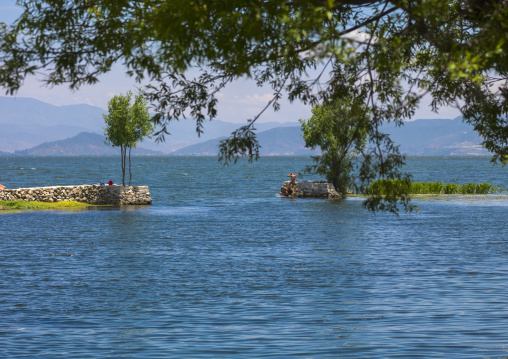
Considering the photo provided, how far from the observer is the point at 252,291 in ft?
63.9

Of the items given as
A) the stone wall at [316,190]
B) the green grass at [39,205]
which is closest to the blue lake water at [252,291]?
the green grass at [39,205]

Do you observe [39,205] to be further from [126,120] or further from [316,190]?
[316,190]

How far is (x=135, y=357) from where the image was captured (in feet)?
44.2

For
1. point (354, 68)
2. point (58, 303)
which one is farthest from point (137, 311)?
point (354, 68)

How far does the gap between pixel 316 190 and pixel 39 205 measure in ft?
80.6

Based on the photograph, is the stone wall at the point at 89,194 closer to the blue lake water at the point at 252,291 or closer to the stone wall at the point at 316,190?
the blue lake water at the point at 252,291

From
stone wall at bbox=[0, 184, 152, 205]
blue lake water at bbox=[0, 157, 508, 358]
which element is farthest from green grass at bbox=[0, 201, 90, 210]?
blue lake water at bbox=[0, 157, 508, 358]

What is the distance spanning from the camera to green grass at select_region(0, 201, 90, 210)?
46.4 meters

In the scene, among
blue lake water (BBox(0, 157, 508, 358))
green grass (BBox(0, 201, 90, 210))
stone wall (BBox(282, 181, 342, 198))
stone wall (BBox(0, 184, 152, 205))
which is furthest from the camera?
stone wall (BBox(282, 181, 342, 198))

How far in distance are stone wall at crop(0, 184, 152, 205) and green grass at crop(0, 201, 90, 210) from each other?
828 millimetres

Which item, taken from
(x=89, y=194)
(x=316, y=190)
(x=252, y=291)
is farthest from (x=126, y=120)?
(x=252, y=291)

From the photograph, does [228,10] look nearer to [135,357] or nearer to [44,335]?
[135,357]

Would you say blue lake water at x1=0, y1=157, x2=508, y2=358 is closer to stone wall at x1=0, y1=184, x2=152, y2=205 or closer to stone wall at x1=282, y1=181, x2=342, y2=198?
stone wall at x1=0, y1=184, x2=152, y2=205

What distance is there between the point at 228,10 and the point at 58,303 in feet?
37.5
